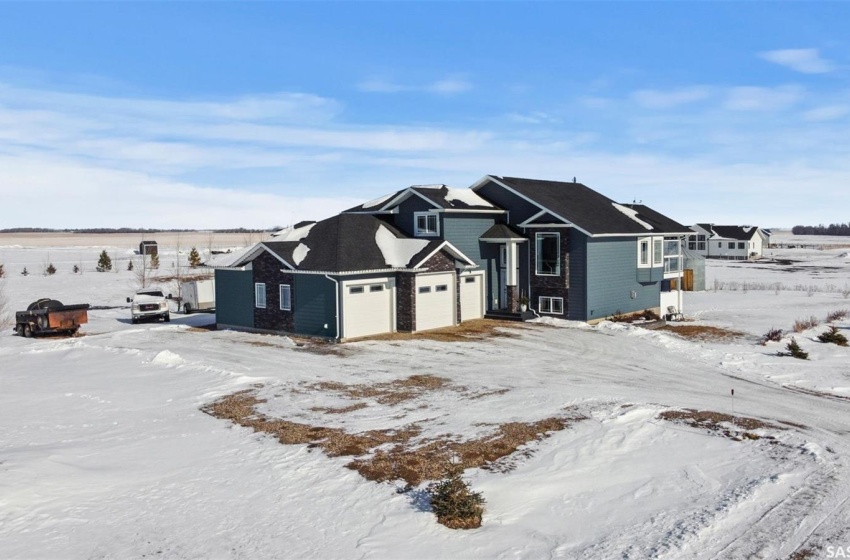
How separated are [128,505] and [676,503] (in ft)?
28.8

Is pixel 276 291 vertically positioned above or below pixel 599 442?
above

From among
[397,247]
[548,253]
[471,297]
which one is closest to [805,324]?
[548,253]

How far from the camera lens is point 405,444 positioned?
14.1 m

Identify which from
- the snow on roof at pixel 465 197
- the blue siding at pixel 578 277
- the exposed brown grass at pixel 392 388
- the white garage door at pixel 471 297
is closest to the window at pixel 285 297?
the white garage door at pixel 471 297

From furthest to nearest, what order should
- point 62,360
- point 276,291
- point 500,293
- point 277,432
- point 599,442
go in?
point 500,293 → point 276,291 → point 62,360 → point 277,432 → point 599,442

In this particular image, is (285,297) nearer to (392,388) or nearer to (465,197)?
(465,197)

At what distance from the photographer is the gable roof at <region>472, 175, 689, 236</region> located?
109ft

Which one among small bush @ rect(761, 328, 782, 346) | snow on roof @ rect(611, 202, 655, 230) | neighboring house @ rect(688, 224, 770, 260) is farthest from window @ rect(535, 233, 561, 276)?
neighboring house @ rect(688, 224, 770, 260)

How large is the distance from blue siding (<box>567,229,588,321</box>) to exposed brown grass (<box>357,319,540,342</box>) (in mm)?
2440

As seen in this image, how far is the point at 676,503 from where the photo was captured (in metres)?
10.9

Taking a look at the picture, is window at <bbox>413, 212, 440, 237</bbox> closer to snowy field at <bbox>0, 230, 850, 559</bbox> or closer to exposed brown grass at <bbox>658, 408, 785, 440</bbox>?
snowy field at <bbox>0, 230, 850, 559</bbox>

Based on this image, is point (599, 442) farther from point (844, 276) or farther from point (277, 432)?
point (844, 276)

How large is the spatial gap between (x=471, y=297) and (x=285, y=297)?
9054 mm

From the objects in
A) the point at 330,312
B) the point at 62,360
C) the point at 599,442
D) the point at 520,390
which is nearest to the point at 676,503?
the point at 599,442
